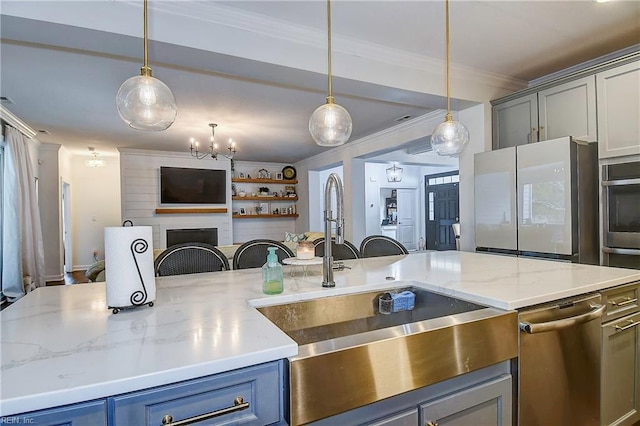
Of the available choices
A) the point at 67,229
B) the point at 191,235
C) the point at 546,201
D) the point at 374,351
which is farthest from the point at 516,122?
the point at 67,229

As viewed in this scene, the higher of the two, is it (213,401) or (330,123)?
(330,123)

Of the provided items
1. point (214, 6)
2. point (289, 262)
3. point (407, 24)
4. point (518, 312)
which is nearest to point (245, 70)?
point (214, 6)

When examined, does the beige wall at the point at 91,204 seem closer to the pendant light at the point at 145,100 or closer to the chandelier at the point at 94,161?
the chandelier at the point at 94,161

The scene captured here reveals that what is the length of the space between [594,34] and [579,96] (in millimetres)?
462

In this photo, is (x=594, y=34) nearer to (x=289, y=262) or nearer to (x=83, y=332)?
(x=289, y=262)

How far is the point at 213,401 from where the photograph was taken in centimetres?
80

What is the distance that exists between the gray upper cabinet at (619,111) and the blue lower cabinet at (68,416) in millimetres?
3341

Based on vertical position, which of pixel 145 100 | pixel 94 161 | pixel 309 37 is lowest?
pixel 145 100

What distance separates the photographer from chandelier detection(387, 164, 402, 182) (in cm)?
859

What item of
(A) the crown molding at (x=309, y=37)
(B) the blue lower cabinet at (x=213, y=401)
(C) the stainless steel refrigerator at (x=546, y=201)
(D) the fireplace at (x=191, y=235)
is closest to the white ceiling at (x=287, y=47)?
(A) the crown molding at (x=309, y=37)

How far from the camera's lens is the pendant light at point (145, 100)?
1.45 m

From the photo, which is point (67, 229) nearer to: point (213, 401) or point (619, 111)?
point (213, 401)

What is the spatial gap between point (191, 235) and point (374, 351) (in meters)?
6.84

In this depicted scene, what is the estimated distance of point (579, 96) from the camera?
107 inches
